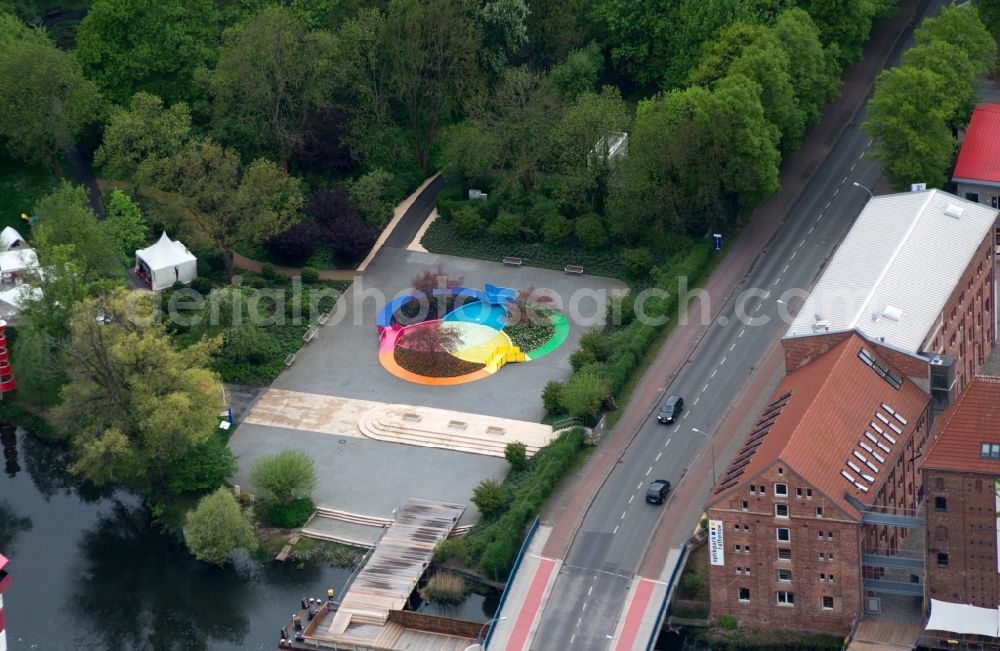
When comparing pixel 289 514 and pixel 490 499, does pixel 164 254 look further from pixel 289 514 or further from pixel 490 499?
pixel 490 499

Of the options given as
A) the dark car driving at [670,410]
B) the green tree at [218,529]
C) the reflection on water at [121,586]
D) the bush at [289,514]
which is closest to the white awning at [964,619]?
the dark car driving at [670,410]

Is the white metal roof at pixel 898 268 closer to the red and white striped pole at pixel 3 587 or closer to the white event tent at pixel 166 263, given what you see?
the white event tent at pixel 166 263

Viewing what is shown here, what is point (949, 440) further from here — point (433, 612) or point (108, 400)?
point (108, 400)

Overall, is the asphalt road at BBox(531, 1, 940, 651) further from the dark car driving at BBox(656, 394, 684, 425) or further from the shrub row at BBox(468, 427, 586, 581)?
the shrub row at BBox(468, 427, 586, 581)

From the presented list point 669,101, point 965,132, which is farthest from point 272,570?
point 965,132

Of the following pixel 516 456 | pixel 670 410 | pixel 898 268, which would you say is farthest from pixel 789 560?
pixel 898 268

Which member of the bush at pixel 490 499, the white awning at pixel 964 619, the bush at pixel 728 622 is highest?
the white awning at pixel 964 619
